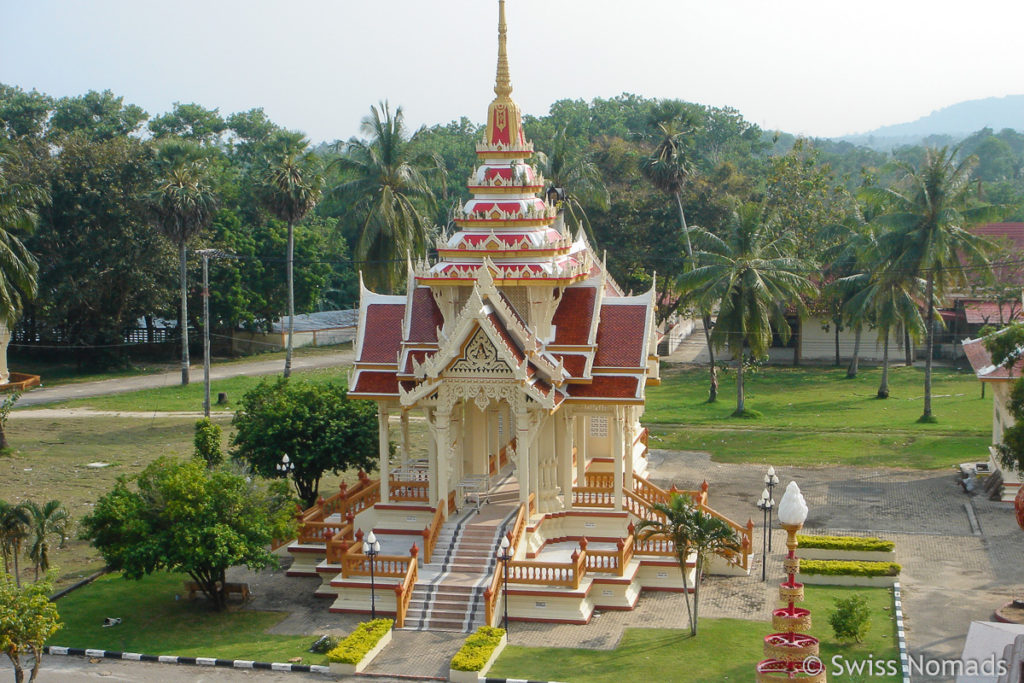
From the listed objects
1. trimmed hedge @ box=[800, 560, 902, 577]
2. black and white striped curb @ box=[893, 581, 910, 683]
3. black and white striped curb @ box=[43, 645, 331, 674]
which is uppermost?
trimmed hedge @ box=[800, 560, 902, 577]

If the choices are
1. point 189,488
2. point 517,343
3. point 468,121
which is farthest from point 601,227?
point 468,121

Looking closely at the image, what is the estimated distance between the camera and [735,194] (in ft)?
213

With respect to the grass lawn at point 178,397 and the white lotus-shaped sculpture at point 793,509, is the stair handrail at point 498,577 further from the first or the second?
the grass lawn at point 178,397

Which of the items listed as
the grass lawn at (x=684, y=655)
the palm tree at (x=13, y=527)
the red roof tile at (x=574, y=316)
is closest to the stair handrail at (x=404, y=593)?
the grass lawn at (x=684, y=655)

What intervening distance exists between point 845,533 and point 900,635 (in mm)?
7607

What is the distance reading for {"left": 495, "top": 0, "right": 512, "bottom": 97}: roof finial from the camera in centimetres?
3058

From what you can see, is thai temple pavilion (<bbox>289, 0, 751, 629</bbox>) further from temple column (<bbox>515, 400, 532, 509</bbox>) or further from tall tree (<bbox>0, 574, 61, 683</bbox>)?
tall tree (<bbox>0, 574, 61, 683</bbox>)

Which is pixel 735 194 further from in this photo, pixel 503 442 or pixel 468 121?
pixel 468 121

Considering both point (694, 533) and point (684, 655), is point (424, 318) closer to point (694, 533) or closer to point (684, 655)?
point (694, 533)

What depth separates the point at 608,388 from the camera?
2888 cm

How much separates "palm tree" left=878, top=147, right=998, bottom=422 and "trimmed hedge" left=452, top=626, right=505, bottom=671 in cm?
2590

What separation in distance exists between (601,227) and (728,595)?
3825 cm

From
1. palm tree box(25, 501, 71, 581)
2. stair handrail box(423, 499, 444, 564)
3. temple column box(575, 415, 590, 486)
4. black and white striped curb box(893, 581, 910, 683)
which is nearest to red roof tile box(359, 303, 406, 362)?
stair handrail box(423, 499, 444, 564)

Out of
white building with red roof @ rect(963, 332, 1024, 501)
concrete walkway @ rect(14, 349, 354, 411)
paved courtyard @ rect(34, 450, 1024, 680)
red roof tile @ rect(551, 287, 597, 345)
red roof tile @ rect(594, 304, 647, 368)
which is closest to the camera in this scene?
paved courtyard @ rect(34, 450, 1024, 680)
